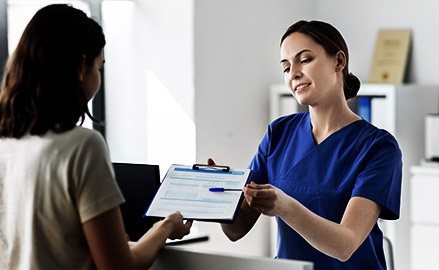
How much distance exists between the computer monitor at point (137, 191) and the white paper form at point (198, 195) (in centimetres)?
4

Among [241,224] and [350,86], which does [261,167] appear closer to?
[241,224]

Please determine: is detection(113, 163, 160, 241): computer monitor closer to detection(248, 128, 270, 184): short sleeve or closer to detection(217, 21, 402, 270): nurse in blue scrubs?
detection(217, 21, 402, 270): nurse in blue scrubs

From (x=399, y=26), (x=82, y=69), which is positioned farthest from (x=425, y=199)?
(x=82, y=69)

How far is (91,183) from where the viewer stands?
1167 mm

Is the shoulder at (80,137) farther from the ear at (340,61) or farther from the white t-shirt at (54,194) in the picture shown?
the ear at (340,61)

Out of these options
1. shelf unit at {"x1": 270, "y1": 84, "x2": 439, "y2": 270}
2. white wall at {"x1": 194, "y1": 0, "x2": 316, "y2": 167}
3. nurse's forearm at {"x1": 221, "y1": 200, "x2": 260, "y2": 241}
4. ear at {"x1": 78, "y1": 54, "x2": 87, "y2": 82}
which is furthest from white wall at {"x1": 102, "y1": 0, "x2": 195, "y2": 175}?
ear at {"x1": 78, "y1": 54, "x2": 87, "y2": 82}

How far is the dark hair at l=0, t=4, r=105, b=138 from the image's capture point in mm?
1191

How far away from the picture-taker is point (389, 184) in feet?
5.32

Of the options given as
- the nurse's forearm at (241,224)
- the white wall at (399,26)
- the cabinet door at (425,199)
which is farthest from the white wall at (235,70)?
the nurse's forearm at (241,224)

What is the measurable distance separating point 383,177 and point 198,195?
1.56 ft

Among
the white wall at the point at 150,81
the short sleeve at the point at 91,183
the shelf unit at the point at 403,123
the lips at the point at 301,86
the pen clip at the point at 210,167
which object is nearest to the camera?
the short sleeve at the point at 91,183

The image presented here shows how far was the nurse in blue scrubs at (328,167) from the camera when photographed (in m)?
1.58

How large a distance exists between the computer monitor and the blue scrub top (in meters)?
0.40

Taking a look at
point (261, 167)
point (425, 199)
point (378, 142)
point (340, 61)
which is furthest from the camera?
point (425, 199)
